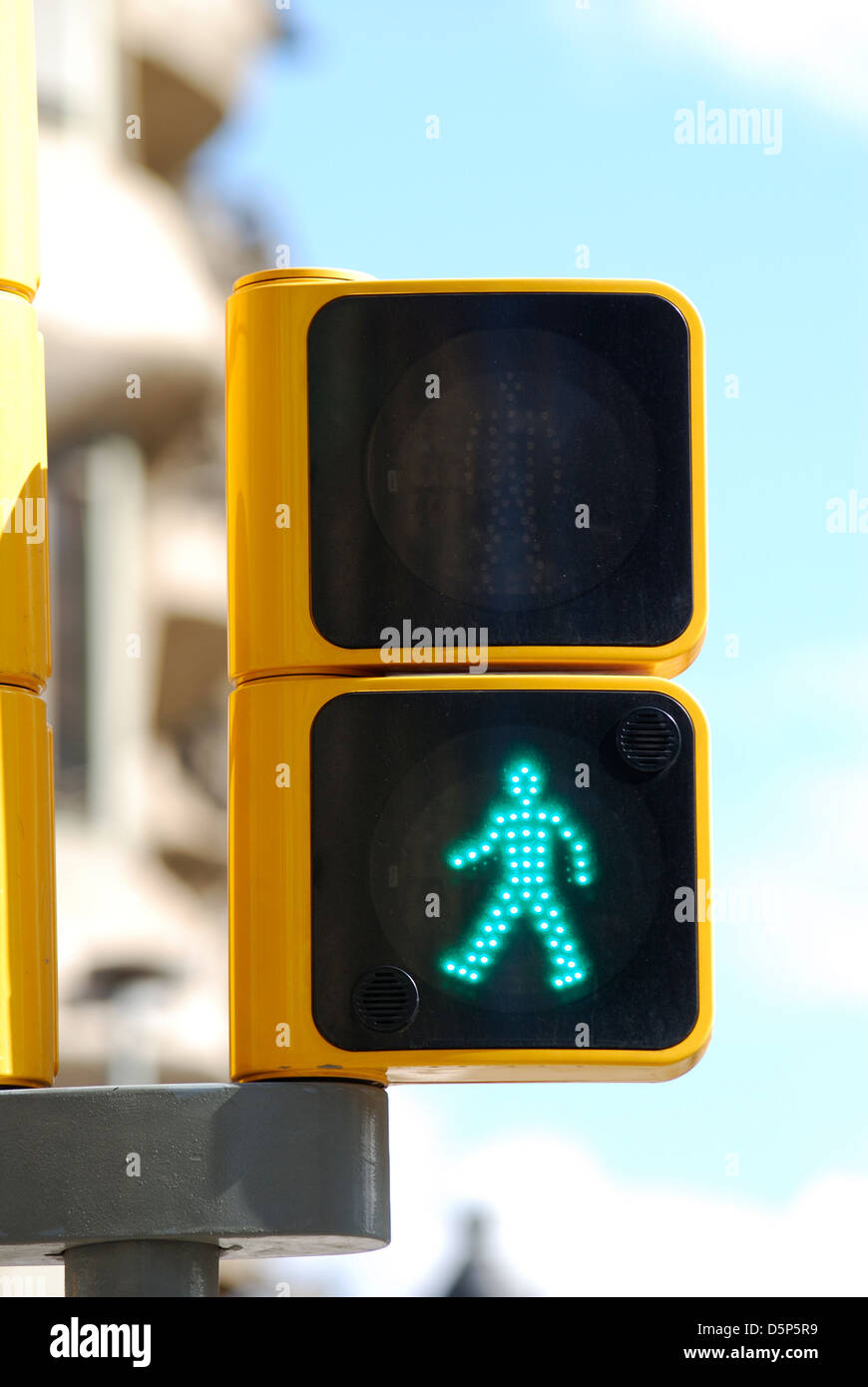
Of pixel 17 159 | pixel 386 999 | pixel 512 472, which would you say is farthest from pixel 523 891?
pixel 17 159

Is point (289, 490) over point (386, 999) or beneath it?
over

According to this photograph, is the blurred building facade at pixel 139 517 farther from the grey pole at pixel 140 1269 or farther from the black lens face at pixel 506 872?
the black lens face at pixel 506 872

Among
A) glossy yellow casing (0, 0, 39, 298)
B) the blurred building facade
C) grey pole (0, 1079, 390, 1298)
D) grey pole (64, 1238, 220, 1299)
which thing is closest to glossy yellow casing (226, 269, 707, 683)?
glossy yellow casing (0, 0, 39, 298)

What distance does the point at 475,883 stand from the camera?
144 cm

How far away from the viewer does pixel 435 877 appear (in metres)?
1.45

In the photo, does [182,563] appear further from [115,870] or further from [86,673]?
[115,870]

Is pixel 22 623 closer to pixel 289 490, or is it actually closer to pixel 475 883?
pixel 289 490

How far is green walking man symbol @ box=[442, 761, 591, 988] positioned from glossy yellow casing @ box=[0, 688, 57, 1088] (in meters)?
0.37

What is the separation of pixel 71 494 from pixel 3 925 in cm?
477

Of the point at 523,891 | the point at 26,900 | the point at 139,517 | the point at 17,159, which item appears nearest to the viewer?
the point at 523,891

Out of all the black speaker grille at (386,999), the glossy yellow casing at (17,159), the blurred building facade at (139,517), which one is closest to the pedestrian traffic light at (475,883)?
the black speaker grille at (386,999)

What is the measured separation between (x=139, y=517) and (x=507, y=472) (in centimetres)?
488

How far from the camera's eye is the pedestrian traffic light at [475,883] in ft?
4.74
